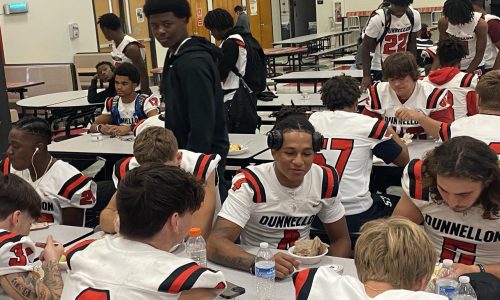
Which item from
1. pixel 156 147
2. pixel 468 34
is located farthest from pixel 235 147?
pixel 468 34

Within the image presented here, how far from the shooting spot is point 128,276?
64.6 inches

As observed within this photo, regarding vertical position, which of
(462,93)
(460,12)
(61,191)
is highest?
(460,12)

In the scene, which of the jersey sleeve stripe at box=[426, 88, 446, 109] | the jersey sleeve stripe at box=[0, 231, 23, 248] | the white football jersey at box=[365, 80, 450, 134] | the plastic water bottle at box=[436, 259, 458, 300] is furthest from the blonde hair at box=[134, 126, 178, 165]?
the jersey sleeve stripe at box=[426, 88, 446, 109]

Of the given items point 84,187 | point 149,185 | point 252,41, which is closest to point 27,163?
point 84,187

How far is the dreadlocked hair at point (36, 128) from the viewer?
3.42 meters

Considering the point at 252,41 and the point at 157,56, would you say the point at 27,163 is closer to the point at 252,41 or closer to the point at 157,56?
the point at 252,41

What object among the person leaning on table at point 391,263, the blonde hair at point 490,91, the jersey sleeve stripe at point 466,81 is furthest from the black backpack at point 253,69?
the person leaning on table at point 391,263

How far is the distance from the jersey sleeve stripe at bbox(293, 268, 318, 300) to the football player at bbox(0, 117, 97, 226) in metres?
1.96

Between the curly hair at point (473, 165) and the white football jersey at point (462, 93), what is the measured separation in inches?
101

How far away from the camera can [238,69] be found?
18.9 feet

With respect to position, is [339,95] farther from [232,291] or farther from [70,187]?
[232,291]

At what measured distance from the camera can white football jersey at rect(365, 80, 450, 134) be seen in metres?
4.23

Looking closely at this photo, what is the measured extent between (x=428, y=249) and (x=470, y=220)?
89 centimetres

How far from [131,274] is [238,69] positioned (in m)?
4.26
